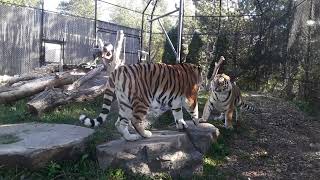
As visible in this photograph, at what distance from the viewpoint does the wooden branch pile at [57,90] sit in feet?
25.5

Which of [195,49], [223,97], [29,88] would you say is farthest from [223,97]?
[195,49]

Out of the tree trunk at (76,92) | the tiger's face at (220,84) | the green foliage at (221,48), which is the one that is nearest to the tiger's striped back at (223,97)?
the tiger's face at (220,84)

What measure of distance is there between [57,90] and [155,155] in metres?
3.70

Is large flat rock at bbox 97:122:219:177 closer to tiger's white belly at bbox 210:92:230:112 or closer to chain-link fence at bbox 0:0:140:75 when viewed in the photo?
tiger's white belly at bbox 210:92:230:112

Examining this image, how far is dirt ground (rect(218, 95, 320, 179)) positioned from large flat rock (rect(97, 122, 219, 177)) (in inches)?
23.6

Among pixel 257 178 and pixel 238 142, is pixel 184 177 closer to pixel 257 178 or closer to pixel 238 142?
pixel 257 178

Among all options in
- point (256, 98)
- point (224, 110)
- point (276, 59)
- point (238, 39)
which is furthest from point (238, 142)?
point (238, 39)

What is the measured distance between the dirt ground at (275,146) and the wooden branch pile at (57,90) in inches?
125

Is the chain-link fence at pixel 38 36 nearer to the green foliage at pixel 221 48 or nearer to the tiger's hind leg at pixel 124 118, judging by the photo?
the green foliage at pixel 221 48

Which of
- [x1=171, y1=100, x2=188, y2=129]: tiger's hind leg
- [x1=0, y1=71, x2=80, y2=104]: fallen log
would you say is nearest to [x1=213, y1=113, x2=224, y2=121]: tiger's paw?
[x1=171, y1=100, x2=188, y2=129]: tiger's hind leg

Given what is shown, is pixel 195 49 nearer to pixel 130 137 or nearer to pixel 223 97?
pixel 223 97

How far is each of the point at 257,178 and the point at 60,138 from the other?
272 cm

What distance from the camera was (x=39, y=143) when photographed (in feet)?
17.5

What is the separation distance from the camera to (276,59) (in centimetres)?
1224
